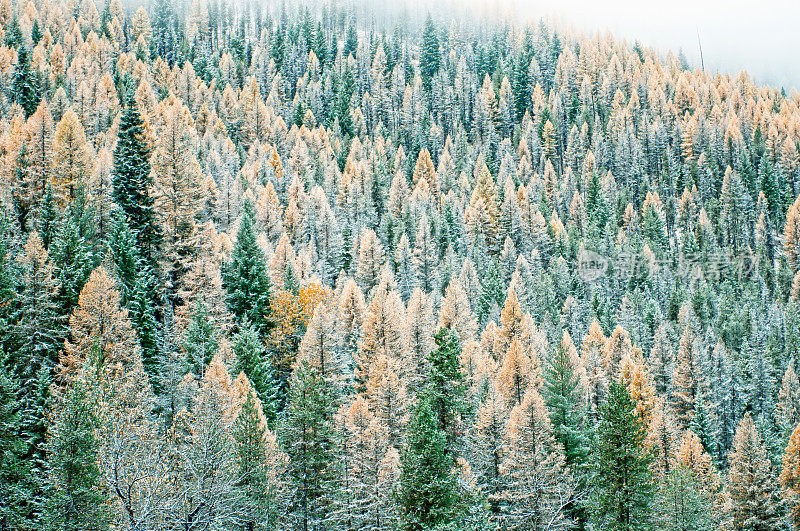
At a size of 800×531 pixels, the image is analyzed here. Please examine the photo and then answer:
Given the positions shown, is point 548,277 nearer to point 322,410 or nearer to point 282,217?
point 282,217

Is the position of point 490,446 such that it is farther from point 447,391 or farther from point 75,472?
point 75,472

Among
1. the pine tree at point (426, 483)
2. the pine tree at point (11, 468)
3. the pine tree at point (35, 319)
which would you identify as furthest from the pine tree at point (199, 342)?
the pine tree at point (426, 483)

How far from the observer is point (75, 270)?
42.0 meters

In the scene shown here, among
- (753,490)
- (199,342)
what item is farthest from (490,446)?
(753,490)

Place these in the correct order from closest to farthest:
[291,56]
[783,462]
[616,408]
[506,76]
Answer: [616,408]
[783,462]
[506,76]
[291,56]

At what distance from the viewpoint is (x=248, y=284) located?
51.9 meters

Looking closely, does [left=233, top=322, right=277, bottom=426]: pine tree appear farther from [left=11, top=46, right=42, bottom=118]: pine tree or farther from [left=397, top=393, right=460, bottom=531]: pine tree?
[left=11, top=46, right=42, bottom=118]: pine tree

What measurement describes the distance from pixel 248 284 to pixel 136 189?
1126 cm

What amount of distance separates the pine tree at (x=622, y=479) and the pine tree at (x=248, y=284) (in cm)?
2781

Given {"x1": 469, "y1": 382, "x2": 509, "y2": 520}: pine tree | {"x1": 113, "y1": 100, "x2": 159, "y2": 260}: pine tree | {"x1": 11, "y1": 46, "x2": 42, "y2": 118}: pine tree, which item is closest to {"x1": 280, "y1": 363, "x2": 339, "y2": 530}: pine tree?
{"x1": 469, "y1": 382, "x2": 509, "y2": 520}: pine tree

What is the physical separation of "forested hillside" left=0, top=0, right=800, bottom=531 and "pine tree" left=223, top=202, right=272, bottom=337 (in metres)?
0.25

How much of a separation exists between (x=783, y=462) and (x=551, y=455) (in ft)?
89.4

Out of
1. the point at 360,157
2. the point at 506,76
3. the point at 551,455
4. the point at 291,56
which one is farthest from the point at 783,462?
the point at 291,56

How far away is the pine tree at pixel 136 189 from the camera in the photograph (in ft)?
165
